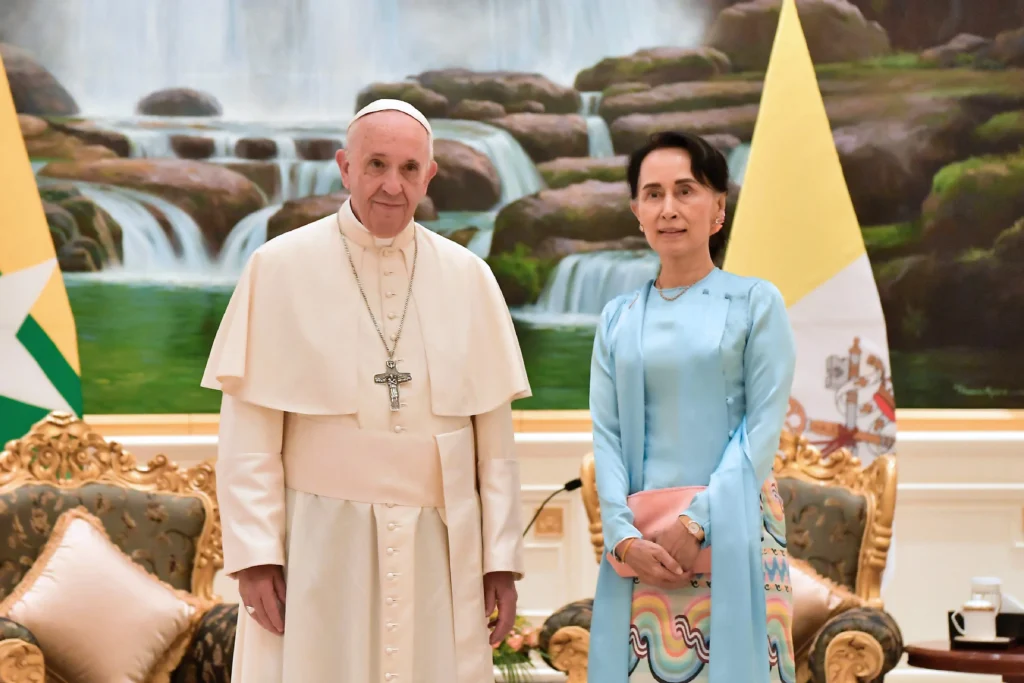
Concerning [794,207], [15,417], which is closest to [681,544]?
[794,207]

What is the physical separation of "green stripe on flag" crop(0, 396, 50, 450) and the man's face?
9.13 ft

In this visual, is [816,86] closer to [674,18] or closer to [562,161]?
[674,18]

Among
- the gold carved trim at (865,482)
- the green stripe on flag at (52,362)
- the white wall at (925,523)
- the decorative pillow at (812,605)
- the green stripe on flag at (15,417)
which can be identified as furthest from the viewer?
the white wall at (925,523)

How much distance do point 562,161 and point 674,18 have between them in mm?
815

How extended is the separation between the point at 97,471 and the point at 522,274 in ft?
6.57

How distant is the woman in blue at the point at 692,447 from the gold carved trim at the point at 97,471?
182 centimetres

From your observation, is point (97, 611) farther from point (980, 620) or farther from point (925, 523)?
point (925, 523)

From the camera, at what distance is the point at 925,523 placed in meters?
5.08

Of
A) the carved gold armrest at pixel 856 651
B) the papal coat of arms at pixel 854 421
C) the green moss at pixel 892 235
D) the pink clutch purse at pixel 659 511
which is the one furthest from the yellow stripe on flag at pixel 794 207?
the pink clutch purse at pixel 659 511

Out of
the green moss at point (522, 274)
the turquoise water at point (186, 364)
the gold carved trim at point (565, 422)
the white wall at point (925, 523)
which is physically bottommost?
the white wall at point (925, 523)

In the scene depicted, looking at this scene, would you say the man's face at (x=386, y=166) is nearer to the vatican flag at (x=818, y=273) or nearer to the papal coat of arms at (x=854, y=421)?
the vatican flag at (x=818, y=273)

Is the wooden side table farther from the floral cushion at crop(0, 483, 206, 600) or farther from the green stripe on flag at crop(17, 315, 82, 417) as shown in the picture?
the green stripe on flag at crop(17, 315, 82, 417)

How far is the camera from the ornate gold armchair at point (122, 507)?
150 inches

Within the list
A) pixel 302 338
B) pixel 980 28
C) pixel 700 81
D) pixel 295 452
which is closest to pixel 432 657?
pixel 295 452
